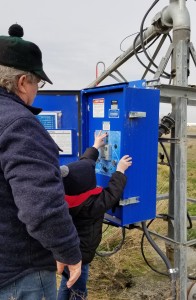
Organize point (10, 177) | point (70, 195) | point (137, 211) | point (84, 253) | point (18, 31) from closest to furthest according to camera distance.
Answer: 1. point (10, 177)
2. point (18, 31)
3. point (70, 195)
4. point (84, 253)
5. point (137, 211)

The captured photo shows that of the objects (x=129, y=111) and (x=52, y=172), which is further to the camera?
(x=129, y=111)

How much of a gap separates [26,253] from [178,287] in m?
1.84

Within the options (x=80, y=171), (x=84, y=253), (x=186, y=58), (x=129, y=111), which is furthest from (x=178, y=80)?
(x=84, y=253)

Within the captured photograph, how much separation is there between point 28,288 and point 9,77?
1.01 m

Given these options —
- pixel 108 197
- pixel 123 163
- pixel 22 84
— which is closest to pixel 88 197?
pixel 108 197

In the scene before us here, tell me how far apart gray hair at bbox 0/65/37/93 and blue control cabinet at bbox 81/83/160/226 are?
110cm

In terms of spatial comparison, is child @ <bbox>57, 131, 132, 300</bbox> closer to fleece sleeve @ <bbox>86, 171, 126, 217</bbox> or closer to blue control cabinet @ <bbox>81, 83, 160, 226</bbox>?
fleece sleeve @ <bbox>86, 171, 126, 217</bbox>

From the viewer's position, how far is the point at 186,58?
2834mm

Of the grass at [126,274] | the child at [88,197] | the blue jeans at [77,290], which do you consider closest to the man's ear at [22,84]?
the child at [88,197]

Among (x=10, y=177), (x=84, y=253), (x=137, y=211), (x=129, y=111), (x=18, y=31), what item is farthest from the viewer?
(x=137, y=211)

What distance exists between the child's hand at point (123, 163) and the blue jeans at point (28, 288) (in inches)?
39.5

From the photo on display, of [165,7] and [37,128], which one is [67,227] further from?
[165,7]

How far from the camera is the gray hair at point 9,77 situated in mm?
1375

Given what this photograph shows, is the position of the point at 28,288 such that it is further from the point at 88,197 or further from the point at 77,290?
the point at 77,290
